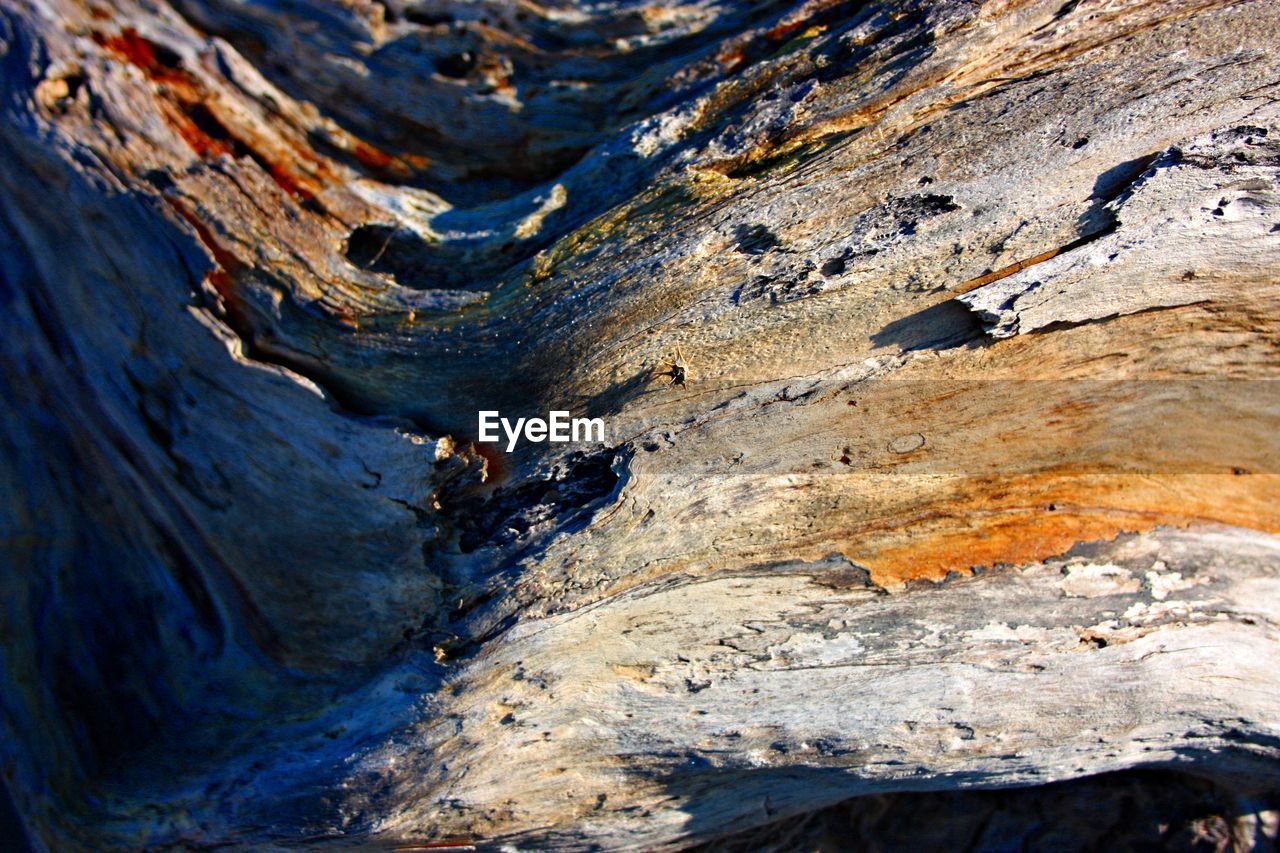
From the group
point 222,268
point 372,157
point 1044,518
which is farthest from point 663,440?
point 372,157

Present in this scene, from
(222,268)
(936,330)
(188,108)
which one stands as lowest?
(936,330)

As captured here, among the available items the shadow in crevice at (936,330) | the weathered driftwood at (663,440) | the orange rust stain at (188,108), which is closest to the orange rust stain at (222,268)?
the weathered driftwood at (663,440)

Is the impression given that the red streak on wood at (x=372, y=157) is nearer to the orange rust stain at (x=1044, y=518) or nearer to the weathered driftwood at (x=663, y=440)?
the weathered driftwood at (x=663, y=440)

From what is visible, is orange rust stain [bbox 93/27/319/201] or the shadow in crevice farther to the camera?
orange rust stain [bbox 93/27/319/201]

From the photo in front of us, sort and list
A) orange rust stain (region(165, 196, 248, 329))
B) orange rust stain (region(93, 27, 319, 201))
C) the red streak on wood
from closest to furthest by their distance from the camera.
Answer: orange rust stain (region(165, 196, 248, 329)), orange rust stain (region(93, 27, 319, 201)), the red streak on wood

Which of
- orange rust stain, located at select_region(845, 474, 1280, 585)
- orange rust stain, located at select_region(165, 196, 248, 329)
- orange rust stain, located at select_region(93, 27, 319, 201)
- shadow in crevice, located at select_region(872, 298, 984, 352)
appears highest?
orange rust stain, located at select_region(93, 27, 319, 201)

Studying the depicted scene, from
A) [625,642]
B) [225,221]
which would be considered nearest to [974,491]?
[625,642]

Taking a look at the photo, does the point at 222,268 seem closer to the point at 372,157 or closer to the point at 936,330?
the point at 372,157

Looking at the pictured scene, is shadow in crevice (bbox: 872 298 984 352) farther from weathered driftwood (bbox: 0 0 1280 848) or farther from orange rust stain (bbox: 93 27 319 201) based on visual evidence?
orange rust stain (bbox: 93 27 319 201)

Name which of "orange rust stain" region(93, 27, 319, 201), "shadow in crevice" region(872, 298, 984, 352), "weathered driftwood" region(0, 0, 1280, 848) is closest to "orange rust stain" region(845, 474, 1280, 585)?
"weathered driftwood" region(0, 0, 1280, 848)

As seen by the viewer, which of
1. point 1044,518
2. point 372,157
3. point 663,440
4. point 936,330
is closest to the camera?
point 1044,518
